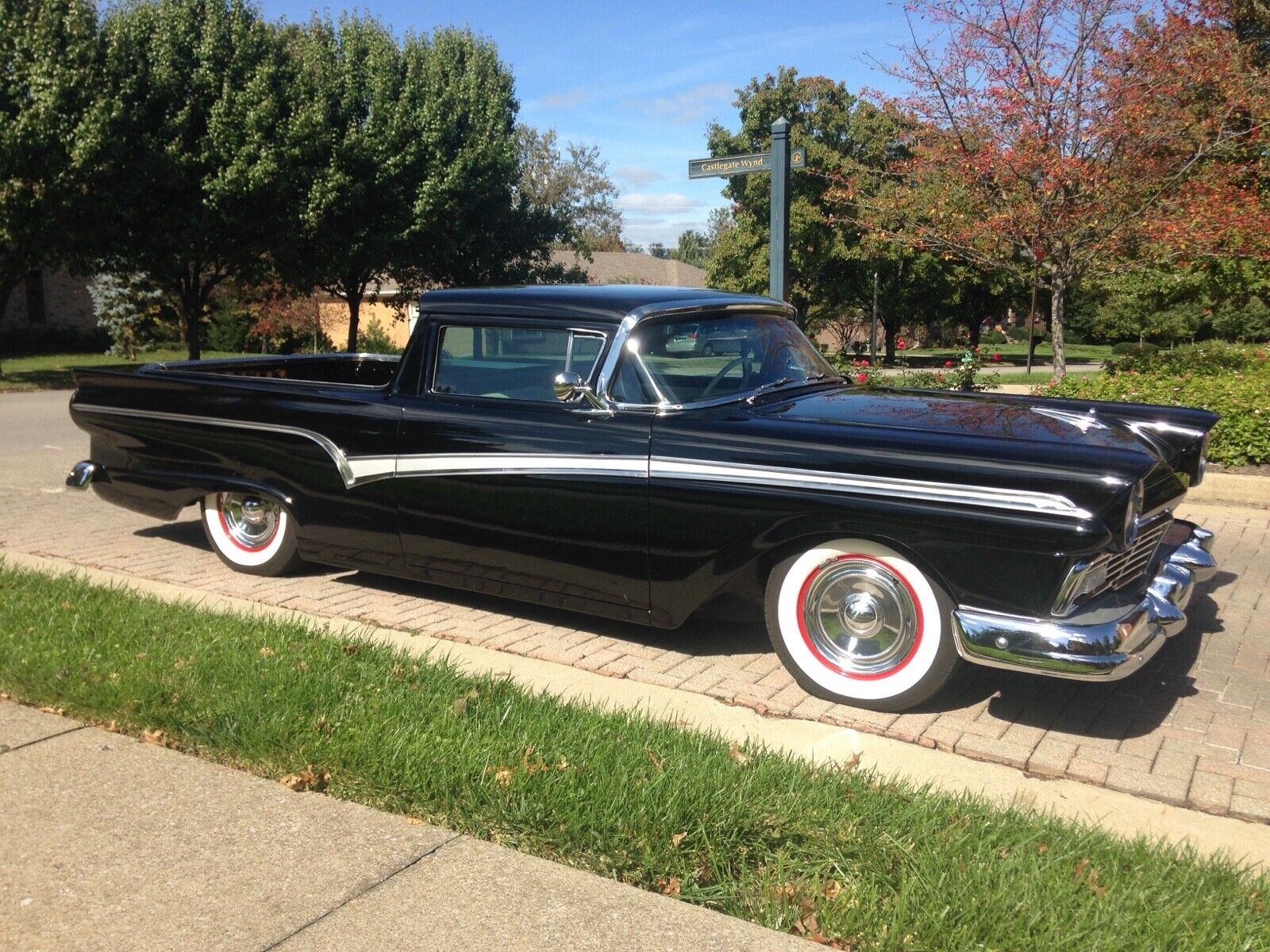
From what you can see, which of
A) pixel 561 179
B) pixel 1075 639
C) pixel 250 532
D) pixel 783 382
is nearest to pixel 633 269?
pixel 561 179

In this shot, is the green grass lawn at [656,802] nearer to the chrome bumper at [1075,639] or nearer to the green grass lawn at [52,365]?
the chrome bumper at [1075,639]

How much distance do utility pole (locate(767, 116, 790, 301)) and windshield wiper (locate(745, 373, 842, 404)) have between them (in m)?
3.35

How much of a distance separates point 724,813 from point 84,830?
1897mm

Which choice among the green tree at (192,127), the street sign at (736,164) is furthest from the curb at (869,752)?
the green tree at (192,127)

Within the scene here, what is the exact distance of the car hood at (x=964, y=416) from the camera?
439 cm

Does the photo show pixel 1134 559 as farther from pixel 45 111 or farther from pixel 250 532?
pixel 45 111

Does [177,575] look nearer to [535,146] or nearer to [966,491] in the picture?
[966,491]

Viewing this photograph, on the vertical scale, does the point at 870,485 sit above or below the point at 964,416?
below

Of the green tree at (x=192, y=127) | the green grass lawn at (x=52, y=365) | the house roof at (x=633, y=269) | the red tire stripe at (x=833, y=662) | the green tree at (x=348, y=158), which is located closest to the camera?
the red tire stripe at (x=833, y=662)

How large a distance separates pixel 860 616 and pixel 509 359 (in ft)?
6.87

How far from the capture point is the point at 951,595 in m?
4.07

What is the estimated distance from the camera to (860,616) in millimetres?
4340

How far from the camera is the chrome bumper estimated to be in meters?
3.79

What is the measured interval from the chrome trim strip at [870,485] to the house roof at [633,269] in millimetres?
45269
